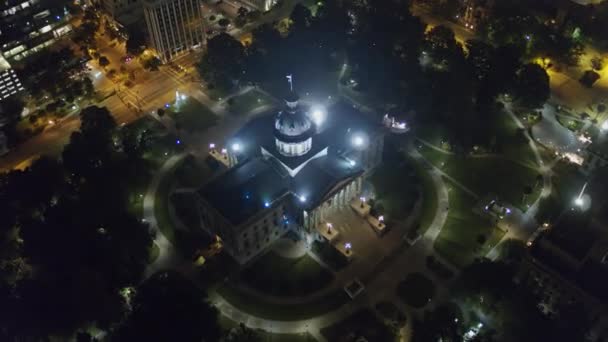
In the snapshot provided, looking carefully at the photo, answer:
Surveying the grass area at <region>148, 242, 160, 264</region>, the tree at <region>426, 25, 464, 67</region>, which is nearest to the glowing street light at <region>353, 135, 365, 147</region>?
the tree at <region>426, 25, 464, 67</region>

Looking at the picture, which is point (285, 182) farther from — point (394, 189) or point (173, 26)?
point (173, 26)

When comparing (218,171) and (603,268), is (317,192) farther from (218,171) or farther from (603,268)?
(603,268)

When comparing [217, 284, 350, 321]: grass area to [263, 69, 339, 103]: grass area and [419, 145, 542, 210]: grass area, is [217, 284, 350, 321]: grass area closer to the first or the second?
[419, 145, 542, 210]: grass area

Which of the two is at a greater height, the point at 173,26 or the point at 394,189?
the point at 173,26

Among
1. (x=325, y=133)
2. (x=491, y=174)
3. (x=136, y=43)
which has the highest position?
(x=325, y=133)

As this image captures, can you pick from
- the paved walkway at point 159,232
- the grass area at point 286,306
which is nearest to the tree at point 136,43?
the paved walkway at point 159,232

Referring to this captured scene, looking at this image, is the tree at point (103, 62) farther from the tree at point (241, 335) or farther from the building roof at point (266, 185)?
the tree at point (241, 335)

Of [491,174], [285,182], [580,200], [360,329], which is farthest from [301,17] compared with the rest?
[360,329]
